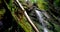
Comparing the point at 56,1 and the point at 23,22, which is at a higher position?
the point at 56,1

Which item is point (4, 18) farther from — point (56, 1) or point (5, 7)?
point (56, 1)

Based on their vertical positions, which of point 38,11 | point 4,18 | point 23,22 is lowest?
point 4,18

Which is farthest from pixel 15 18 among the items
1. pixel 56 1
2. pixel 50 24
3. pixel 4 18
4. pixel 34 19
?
pixel 56 1

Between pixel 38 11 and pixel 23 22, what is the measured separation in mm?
438

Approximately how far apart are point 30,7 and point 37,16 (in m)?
0.18

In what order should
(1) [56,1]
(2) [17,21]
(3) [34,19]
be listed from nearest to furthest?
1. (2) [17,21]
2. (3) [34,19]
3. (1) [56,1]

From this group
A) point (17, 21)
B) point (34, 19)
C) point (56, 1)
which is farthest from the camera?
point (56, 1)

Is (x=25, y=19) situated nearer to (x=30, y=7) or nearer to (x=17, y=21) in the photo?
(x=17, y=21)

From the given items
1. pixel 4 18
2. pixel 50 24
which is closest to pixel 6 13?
pixel 4 18

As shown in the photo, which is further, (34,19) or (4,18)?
(34,19)

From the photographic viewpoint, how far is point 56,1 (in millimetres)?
2705

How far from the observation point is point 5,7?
2.06 meters

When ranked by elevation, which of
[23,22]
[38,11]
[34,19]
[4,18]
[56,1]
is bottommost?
[4,18]

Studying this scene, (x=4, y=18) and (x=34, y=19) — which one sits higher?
(x=34, y=19)
